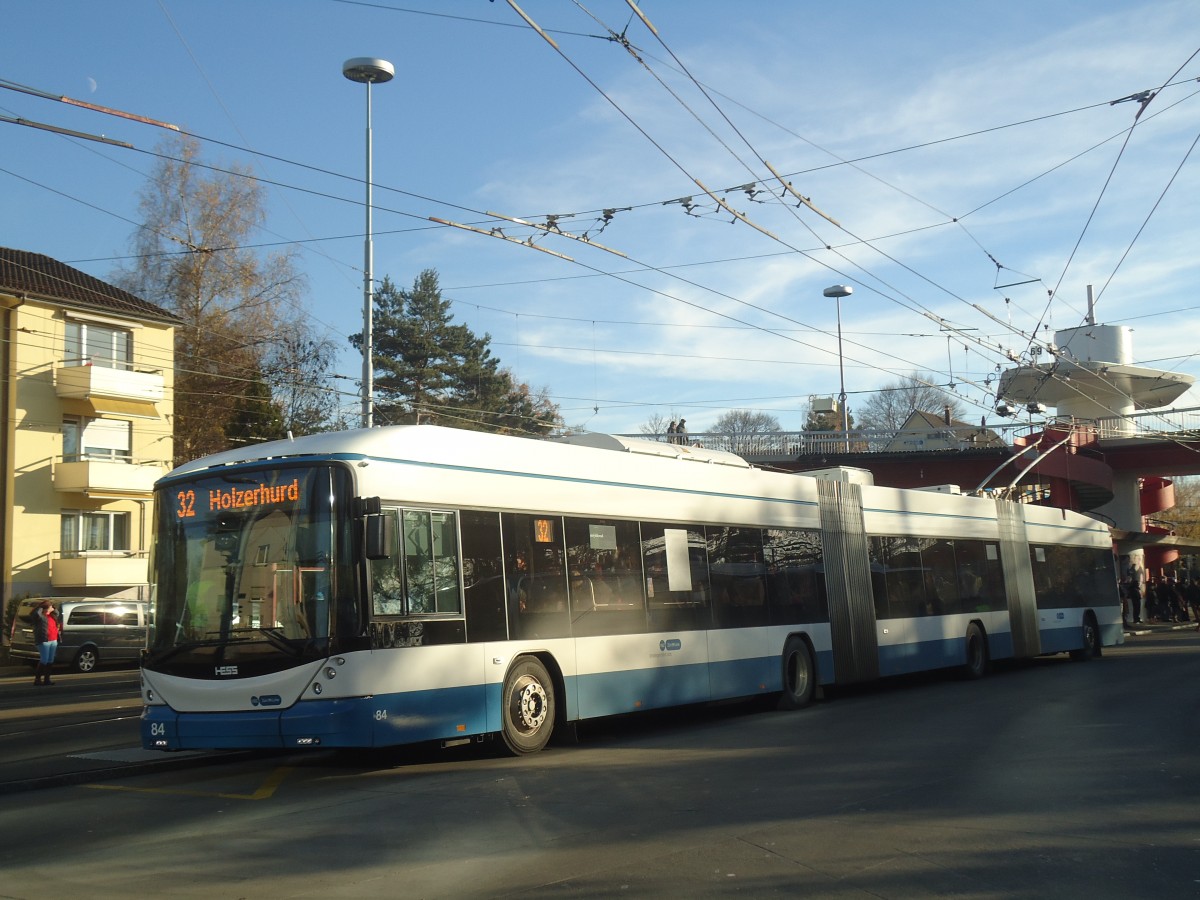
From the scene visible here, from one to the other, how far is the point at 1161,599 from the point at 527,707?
45934 millimetres

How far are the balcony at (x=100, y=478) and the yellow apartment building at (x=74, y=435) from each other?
0.04m

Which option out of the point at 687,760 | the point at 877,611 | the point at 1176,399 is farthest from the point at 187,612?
the point at 1176,399

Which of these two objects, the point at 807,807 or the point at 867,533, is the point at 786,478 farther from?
the point at 807,807

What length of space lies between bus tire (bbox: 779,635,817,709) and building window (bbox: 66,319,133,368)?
1191 inches

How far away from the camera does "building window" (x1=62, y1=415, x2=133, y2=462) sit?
132ft

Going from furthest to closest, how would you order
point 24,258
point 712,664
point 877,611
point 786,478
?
point 24,258 < point 877,611 < point 786,478 < point 712,664

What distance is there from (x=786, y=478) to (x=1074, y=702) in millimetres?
4976

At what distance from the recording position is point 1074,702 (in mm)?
16438

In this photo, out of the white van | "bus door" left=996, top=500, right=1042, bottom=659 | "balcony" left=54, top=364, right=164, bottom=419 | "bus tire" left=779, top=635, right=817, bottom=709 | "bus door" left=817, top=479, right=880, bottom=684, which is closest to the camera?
"bus tire" left=779, top=635, right=817, bottom=709

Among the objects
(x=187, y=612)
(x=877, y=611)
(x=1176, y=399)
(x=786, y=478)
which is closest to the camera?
(x=187, y=612)

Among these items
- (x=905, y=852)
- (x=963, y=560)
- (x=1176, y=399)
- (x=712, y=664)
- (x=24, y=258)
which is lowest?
(x=905, y=852)

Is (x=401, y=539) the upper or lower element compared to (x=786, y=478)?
lower

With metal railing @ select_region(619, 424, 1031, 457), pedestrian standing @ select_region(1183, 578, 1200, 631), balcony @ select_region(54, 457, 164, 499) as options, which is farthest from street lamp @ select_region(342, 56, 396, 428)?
pedestrian standing @ select_region(1183, 578, 1200, 631)

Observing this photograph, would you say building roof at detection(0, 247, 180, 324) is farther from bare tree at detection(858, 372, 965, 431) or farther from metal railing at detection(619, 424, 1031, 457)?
bare tree at detection(858, 372, 965, 431)
